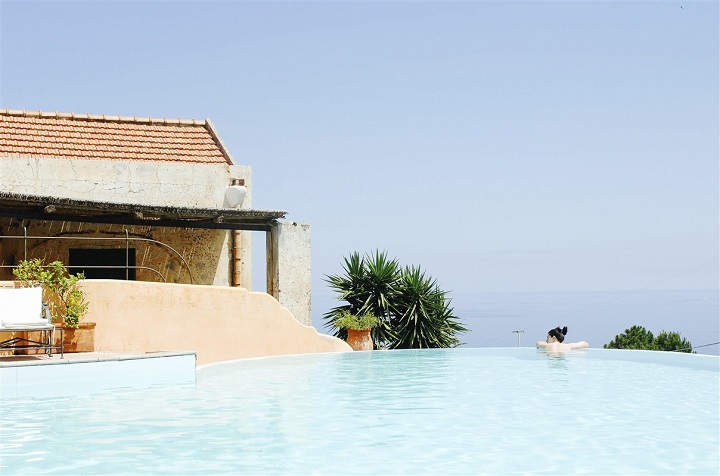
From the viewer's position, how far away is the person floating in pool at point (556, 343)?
733 inches

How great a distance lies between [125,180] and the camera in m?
19.6

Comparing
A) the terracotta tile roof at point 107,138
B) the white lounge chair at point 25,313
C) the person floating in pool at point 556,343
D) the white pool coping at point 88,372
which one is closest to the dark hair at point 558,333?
the person floating in pool at point 556,343

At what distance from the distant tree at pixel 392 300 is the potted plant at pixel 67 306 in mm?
8567

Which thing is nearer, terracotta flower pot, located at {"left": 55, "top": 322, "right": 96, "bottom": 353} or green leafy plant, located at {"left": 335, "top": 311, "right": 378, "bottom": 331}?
terracotta flower pot, located at {"left": 55, "top": 322, "right": 96, "bottom": 353}

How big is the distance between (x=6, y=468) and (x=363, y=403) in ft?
14.8

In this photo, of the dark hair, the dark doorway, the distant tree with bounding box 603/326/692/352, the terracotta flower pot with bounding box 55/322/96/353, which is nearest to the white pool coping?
the terracotta flower pot with bounding box 55/322/96/353

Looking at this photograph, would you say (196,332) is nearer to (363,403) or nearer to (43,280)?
(43,280)

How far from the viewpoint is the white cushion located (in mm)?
11875

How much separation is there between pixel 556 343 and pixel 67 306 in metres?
10.5

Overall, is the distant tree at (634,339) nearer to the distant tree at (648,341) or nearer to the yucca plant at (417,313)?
the distant tree at (648,341)

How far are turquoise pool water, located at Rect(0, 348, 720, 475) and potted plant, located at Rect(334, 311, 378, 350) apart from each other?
5200 mm

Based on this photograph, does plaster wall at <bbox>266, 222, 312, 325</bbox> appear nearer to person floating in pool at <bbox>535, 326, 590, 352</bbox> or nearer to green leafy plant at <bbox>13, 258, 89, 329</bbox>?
green leafy plant at <bbox>13, 258, 89, 329</bbox>

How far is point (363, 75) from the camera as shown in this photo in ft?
91.8

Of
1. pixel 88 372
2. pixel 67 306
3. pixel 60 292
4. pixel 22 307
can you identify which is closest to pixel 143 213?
pixel 60 292
